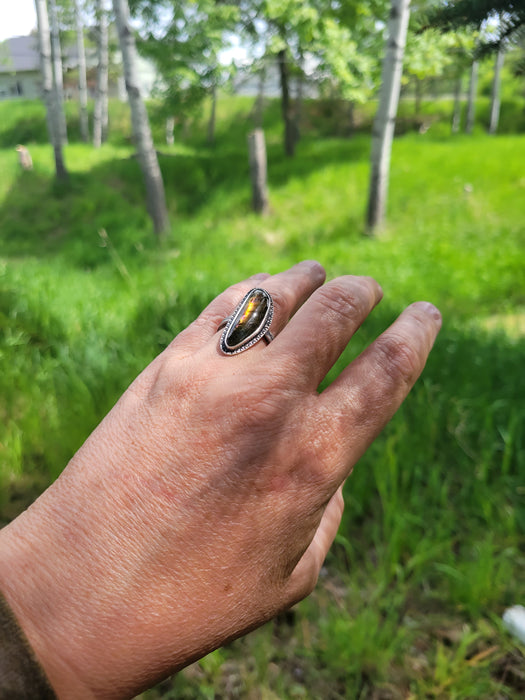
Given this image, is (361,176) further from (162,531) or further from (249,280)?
(162,531)

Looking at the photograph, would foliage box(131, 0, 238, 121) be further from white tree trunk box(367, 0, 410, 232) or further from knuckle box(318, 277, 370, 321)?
knuckle box(318, 277, 370, 321)

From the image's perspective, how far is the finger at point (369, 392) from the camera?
107 centimetres

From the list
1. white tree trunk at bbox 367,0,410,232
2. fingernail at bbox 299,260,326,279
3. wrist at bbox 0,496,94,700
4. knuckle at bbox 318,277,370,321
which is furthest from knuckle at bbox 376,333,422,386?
white tree trunk at bbox 367,0,410,232

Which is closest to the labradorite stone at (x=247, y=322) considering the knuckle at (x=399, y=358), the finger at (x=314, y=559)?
the knuckle at (x=399, y=358)

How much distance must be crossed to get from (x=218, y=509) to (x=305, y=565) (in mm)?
299

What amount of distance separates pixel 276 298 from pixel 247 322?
21 cm

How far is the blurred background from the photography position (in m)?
1.74

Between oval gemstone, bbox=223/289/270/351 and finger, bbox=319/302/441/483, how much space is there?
0.24m

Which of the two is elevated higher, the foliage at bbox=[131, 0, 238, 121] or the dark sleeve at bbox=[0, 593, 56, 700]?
the foliage at bbox=[131, 0, 238, 121]

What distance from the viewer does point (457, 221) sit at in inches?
427

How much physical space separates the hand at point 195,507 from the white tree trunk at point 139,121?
1032cm

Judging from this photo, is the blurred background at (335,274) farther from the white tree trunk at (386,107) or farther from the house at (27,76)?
the house at (27,76)

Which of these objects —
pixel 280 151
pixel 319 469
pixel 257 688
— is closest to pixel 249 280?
pixel 319 469

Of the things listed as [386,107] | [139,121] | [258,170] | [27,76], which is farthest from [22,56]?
[386,107]
